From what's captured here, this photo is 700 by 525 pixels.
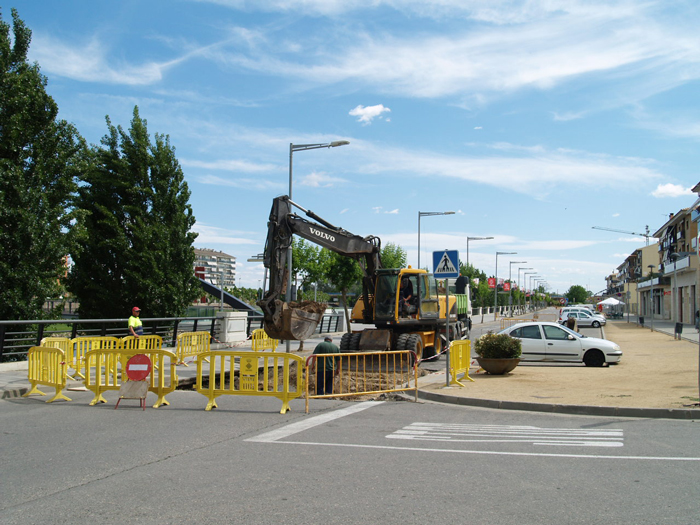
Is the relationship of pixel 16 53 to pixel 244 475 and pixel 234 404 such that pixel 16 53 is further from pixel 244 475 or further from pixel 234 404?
pixel 244 475

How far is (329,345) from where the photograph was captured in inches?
504

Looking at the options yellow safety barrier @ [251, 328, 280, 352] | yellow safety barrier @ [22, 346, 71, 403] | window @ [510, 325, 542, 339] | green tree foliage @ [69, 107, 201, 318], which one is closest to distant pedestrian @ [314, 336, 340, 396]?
yellow safety barrier @ [22, 346, 71, 403]

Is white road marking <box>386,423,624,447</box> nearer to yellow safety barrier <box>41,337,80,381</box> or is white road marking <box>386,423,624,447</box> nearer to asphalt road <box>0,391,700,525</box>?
asphalt road <box>0,391,700,525</box>

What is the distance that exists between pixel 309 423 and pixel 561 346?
12.5 meters

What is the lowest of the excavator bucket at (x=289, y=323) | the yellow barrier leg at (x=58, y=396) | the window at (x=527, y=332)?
the yellow barrier leg at (x=58, y=396)

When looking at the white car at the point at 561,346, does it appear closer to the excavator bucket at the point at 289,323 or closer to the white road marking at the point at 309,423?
the excavator bucket at the point at 289,323

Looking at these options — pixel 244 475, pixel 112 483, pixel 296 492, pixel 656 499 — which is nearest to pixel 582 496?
pixel 656 499

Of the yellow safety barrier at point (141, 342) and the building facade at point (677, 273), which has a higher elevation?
the building facade at point (677, 273)

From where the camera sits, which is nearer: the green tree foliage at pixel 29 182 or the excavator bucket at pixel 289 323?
the excavator bucket at pixel 289 323

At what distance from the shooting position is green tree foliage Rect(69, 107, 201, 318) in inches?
958

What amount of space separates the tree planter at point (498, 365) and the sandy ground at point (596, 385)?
0.61 feet

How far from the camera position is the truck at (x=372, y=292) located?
14.2 meters

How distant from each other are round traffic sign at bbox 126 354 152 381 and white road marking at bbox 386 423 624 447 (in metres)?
4.88

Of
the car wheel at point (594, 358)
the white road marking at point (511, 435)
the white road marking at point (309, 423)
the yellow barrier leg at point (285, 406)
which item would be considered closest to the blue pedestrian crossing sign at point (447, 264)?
the white road marking at point (309, 423)
